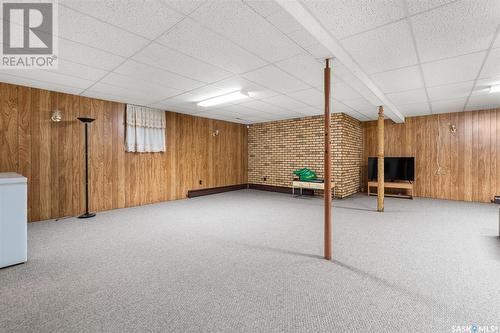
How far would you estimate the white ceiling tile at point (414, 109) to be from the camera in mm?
5770

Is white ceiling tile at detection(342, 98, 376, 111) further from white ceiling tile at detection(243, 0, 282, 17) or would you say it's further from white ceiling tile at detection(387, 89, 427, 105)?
white ceiling tile at detection(243, 0, 282, 17)

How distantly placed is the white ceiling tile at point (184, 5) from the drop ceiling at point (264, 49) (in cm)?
1

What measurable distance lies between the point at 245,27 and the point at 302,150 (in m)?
5.65

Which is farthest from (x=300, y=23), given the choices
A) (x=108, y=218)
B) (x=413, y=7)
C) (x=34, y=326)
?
(x=108, y=218)

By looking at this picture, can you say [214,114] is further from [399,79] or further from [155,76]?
[399,79]

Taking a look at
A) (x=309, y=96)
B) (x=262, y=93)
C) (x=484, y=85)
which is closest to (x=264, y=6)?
(x=262, y=93)

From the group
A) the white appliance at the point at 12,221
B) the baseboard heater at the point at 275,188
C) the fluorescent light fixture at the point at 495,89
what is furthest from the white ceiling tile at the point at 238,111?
the fluorescent light fixture at the point at 495,89

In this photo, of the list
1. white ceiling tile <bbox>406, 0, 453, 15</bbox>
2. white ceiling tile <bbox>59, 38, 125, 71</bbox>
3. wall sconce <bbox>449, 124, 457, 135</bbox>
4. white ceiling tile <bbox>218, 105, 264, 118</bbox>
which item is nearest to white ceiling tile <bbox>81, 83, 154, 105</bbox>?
white ceiling tile <bbox>59, 38, 125, 71</bbox>

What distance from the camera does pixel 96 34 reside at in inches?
97.7

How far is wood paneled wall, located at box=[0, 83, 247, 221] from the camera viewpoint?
4.17m

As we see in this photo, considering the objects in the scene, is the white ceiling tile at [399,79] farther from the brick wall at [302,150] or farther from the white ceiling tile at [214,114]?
the white ceiling tile at [214,114]

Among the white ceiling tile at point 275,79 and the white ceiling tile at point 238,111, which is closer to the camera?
the white ceiling tile at point 275,79

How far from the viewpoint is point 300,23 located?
7.22ft

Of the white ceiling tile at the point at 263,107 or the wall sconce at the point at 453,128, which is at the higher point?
the white ceiling tile at the point at 263,107
